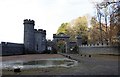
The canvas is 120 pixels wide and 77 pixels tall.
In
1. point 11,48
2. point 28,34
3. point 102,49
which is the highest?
point 28,34

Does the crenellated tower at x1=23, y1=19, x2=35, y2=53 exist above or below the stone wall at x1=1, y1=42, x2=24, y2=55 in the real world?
above

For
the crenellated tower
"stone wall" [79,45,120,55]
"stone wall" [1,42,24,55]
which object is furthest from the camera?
the crenellated tower

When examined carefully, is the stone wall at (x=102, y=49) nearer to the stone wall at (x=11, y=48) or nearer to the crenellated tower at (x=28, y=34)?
the crenellated tower at (x=28, y=34)

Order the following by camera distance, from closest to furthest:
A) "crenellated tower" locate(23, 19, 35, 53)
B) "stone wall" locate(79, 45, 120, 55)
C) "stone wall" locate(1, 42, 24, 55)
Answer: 1. "stone wall" locate(1, 42, 24, 55)
2. "stone wall" locate(79, 45, 120, 55)
3. "crenellated tower" locate(23, 19, 35, 53)

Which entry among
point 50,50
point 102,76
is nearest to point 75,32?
point 50,50

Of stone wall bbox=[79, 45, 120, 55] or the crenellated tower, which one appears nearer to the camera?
stone wall bbox=[79, 45, 120, 55]

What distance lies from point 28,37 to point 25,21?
12.7ft

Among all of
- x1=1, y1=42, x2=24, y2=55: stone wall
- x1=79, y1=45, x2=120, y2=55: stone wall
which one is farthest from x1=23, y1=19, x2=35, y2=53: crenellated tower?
x1=79, y1=45, x2=120, y2=55: stone wall

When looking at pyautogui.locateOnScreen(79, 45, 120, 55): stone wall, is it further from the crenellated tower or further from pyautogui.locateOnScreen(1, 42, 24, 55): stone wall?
pyautogui.locateOnScreen(1, 42, 24, 55): stone wall

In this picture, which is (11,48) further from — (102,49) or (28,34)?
(102,49)

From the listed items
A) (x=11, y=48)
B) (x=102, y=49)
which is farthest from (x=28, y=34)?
(x=102, y=49)

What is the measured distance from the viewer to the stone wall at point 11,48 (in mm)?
44156

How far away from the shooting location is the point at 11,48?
4797 centimetres

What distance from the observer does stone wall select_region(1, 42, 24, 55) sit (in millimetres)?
44156
